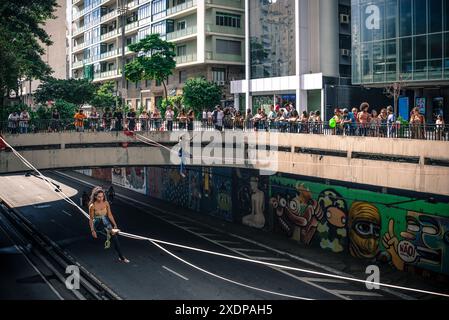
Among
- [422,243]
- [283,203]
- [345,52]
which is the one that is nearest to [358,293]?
[422,243]

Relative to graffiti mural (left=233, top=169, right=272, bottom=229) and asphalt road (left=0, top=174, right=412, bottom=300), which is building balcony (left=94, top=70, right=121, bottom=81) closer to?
asphalt road (left=0, top=174, right=412, bottom=300)

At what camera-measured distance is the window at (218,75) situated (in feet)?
216

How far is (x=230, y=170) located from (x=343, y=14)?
23.4m

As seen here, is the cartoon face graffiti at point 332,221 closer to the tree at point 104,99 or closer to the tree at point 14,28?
the tree at point 14,28

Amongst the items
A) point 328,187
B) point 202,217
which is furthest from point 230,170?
point 328,187

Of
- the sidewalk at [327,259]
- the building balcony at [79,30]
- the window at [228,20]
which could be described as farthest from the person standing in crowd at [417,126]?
the building balcony at [79,30]

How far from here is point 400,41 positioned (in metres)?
42.7

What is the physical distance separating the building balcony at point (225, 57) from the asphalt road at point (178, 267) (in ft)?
89.5

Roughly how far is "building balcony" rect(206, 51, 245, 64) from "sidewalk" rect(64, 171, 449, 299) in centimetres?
2466

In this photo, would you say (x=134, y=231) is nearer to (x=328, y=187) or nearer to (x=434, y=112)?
(x=328, y=187)

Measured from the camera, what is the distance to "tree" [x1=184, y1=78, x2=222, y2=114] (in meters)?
57.8

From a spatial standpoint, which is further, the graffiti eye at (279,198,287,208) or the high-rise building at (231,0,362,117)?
the high-rise building at (231,0,362,117)

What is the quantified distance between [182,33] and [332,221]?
43.5 m

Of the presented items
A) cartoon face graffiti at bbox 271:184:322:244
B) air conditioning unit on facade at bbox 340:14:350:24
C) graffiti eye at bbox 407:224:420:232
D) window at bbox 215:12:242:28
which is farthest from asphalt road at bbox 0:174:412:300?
window at bbox 215:12:242:28
